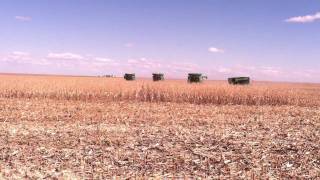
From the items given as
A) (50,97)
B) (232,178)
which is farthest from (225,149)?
(50,97)

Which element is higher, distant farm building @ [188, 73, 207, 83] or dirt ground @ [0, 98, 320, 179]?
distant farm building @ [188, 73, 207, 83]

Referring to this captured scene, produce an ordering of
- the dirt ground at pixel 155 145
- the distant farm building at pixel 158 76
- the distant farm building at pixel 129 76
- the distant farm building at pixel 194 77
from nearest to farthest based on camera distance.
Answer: the dirt ground at pixel 155 145 → the distant farm building at pixel 194 77 → the distant farm building at pixel 158 76 → the distant farm building at pixel 129 76

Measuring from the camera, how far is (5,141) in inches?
501

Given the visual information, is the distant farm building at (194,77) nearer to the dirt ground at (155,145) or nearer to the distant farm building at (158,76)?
the distant farm building at (158,76)

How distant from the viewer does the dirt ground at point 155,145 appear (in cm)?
1009

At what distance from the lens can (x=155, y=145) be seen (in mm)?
12320

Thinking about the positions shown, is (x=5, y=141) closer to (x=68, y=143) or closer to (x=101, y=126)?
(x=68, y=143)

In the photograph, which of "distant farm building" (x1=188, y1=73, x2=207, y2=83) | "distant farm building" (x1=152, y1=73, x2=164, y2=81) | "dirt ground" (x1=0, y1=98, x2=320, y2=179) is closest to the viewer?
"dirt ground" (x1=0, y1=98, x2=320, y2=179)

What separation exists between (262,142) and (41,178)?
6.01m

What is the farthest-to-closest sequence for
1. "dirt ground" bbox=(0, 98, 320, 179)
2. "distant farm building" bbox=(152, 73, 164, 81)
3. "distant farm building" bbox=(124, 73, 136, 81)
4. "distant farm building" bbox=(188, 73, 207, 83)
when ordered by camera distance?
"distant farm building" bbox=(124, 73, 136, 81)
"distant farm building" bbox=(152, 73, 164, 81)
"distant farm building" bbox=(188, 73, 207, 83)
"dirt ground" bbox=(0, 98, 320, 179)

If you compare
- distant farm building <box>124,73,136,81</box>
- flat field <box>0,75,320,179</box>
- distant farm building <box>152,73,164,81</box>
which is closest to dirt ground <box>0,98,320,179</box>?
flat field <box>0,75,320,179</box>

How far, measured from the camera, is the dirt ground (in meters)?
10.1

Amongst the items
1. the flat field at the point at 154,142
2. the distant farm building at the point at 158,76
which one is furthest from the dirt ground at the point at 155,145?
the distant farm building at the point at 158,76

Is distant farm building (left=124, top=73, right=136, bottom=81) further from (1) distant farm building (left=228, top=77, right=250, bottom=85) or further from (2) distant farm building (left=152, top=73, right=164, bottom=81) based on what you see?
(1) distant farm building (left=228, top=77, right=250, bottom=85)
